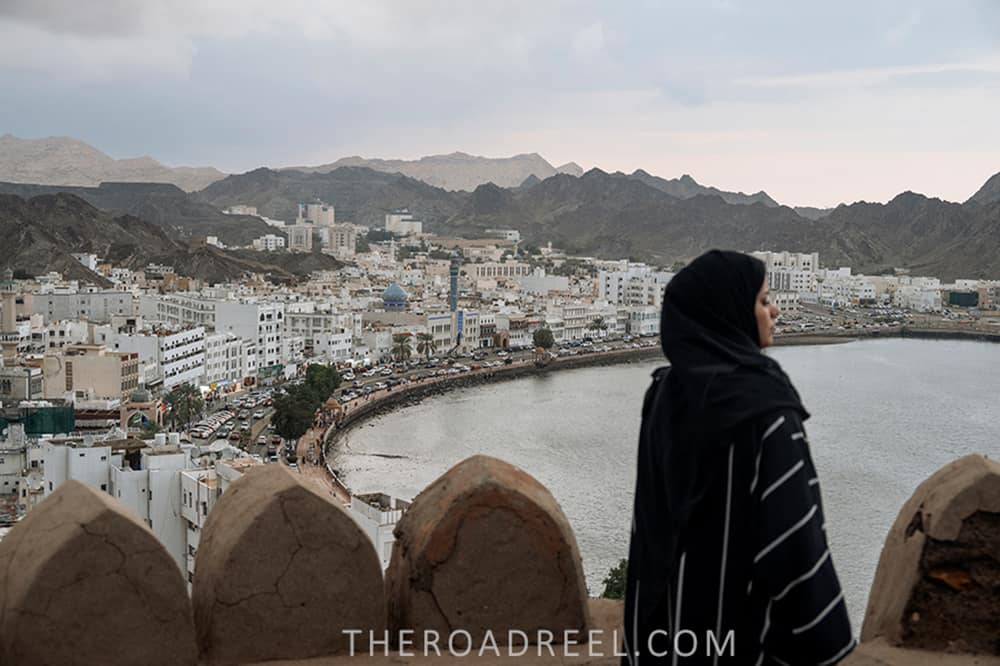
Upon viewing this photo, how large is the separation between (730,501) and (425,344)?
71.6 ft

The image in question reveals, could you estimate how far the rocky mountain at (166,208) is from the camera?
57562mm

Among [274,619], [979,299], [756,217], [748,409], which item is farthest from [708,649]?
[756,217]

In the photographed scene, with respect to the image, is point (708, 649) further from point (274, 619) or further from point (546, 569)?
point (274, 619)

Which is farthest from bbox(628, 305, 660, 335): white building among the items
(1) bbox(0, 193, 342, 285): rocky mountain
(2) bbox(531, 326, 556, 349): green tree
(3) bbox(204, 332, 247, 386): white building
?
(3) bbox(204, 332, 247, 386): white building

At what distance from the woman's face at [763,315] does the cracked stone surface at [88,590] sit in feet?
2.36

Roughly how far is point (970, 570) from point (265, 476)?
0.86 m

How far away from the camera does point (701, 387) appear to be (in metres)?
0.86

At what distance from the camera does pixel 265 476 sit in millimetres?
1380

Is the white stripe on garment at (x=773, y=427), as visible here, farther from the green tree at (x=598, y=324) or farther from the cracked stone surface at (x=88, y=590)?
the green tree at (x=598, y=324)

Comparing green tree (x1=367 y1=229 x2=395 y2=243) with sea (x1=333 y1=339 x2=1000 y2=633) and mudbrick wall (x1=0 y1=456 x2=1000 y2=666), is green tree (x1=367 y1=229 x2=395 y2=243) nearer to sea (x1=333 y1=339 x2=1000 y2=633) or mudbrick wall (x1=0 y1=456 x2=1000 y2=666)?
sea (x1=333 y1=339 x2=1000 y2=633)

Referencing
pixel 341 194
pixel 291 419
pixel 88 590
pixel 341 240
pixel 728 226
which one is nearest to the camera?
pixel 88 590

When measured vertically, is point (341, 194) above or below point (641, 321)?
above

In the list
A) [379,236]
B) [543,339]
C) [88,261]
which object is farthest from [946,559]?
[379,236]

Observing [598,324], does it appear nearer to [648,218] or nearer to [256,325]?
[256,325]
